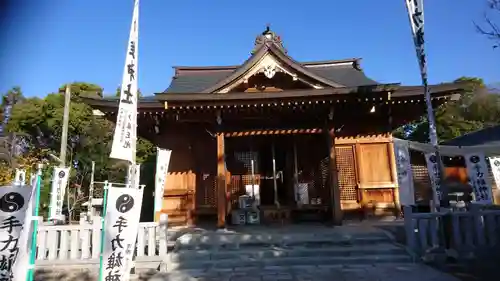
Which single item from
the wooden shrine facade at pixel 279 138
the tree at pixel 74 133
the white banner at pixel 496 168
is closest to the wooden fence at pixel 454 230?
the wooden shrine facade at pixel 279 138

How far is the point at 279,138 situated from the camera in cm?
1159

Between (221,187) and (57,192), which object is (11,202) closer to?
(221,187)

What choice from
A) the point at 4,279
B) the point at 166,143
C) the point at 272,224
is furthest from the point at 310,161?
the point at 4,279

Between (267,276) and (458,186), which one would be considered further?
(458,186)

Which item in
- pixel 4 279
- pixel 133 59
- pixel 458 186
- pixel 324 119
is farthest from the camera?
pixel 324 119

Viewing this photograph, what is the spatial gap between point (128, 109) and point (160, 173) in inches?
203

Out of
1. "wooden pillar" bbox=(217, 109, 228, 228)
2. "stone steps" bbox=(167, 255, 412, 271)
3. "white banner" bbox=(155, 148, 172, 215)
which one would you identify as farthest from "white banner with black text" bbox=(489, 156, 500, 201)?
"white banner" bbox=(155, 148, 172, 215)

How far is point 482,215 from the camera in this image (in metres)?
6.74

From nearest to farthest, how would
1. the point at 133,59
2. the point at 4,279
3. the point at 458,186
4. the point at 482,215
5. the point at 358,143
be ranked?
the point at 4,279 < the point at 133,59 < the point at 482,215 < the point at 458,186 < the point at 358,143

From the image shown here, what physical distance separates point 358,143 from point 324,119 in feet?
6.51

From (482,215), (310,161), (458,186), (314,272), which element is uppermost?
(310,161)

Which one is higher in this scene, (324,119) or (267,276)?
(324,119)

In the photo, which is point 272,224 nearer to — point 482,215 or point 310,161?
point 310,161

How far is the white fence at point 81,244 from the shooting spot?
263 inches
